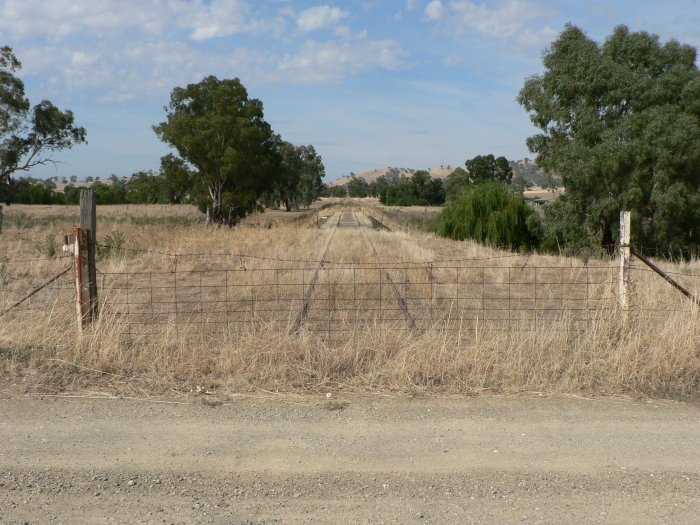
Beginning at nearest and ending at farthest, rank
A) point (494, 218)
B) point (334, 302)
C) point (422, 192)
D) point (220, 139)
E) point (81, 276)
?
1. point (81, 276)
2. point (334, 302)
3. point (494, 218)
4. point (220, 139)
5. point (422, 192)

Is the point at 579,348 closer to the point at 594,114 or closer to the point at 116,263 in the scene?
the point at 116,263

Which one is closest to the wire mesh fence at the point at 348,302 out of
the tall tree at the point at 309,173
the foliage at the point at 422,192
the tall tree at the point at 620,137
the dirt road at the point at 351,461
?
the dirt road at the point at 351,461

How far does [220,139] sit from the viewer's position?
4016 cm

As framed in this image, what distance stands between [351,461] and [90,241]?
4674mm

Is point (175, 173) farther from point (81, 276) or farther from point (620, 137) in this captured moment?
point (81, 276)

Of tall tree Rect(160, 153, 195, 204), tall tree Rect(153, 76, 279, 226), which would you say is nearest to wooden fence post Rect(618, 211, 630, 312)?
tall tree Rect(153, 76, 279, 226)

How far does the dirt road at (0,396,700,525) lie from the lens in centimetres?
452

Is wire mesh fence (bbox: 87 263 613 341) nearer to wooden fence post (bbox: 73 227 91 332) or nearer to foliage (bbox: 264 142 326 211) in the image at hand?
wooden fence post (bbox: 73 227 91 332)

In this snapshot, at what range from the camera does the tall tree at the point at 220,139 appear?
39.7 meters

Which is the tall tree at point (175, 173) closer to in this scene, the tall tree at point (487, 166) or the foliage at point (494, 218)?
the foliage at point (494, 218)

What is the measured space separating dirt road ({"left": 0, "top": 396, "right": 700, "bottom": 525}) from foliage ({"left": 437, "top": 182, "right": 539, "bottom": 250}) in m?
26.7

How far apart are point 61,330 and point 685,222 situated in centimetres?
2763

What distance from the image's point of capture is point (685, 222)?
96.5 ft

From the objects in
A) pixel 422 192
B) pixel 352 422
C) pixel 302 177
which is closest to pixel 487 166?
pixel 302 177
